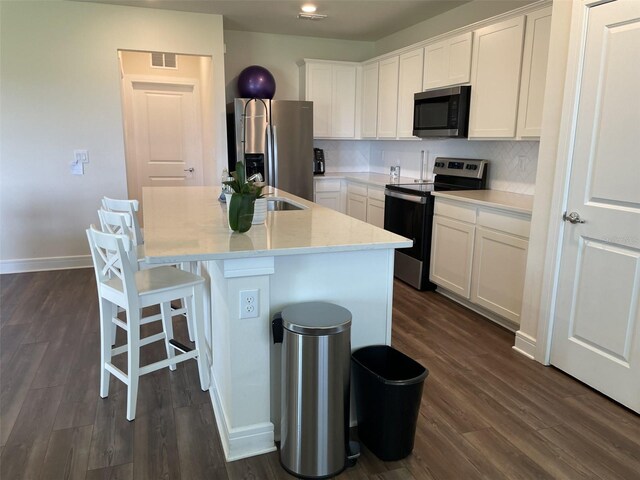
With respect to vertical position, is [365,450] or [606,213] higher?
[606,213]

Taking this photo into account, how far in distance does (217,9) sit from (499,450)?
458cm

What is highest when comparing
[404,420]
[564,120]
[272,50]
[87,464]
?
[272,50]

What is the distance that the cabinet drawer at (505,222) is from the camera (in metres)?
3.16

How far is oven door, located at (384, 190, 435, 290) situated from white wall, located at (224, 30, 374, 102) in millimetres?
2282

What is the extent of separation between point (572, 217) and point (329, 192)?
11.3ft

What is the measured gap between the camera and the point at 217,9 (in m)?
4.73

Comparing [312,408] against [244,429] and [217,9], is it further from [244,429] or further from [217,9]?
[217,9]

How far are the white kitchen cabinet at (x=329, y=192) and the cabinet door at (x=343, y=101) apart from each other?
2.04 ft

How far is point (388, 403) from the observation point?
1891 mm

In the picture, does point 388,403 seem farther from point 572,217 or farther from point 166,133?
point 166,133

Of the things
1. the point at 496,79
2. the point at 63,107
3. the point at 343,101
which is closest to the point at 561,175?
the point at 496,79

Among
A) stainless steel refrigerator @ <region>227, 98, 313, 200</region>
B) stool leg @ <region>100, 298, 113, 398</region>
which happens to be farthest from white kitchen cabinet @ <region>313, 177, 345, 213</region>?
stool leg @ <region>100, 298, 113, 398</region>

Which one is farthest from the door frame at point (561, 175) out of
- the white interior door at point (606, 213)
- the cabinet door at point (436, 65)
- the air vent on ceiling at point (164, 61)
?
the air vent on ceiling at point (164, 61)

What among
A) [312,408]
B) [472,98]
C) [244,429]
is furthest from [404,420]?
[472,98]
